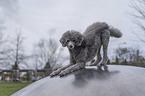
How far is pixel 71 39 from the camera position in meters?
3.23

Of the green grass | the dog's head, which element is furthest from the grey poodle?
the green grass

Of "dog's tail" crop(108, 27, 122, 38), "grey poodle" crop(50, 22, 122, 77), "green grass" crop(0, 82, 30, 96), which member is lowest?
"green grass" crop(0, 82, 30, 96)

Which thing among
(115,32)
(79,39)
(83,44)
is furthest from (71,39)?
(115,32)

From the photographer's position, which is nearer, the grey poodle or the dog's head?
the grey poodle

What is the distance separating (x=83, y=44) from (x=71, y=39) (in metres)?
0.44

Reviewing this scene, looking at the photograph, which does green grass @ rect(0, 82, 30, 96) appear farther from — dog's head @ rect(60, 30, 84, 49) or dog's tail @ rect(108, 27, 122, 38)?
dog's tail @ rect(108, 27, 122, 38)

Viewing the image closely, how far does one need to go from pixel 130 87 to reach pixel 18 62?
27408 millimetres

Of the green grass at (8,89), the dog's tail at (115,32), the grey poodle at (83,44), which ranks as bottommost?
the green grass at (8,89)

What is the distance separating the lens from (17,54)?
87.0ft

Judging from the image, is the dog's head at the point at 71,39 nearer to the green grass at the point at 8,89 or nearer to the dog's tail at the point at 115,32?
the dog's tail at the point at 115,32

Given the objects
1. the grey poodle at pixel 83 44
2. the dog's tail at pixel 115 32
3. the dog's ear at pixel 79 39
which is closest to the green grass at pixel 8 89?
the grey poodle at pixel 83 44

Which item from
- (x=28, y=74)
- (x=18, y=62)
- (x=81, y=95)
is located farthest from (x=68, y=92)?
(x=18, y=62)

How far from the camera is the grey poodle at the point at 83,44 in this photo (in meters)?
2.88

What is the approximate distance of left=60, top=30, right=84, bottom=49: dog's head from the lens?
3.19 metres
